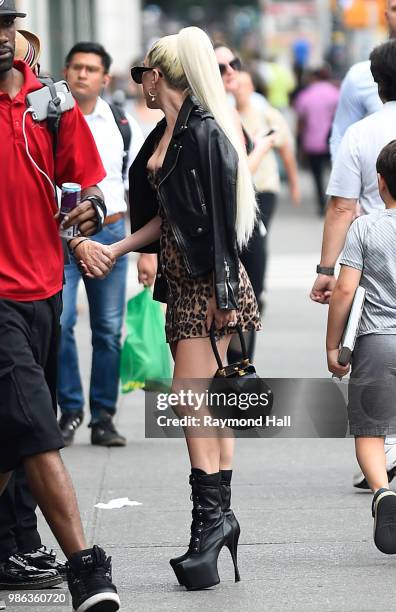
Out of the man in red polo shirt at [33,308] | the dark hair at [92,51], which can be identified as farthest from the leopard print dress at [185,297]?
the dark hair at [92,51]

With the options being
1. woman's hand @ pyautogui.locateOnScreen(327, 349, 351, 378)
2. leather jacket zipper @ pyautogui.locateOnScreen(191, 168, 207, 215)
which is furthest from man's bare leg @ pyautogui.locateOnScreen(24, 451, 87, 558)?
woman's hand @ pyautogui.locateOnScreen(327, 349, 351, 378)

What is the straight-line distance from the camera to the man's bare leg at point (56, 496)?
15.0 feet

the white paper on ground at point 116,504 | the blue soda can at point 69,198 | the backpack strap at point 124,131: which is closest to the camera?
the blue soda can at point 69,198

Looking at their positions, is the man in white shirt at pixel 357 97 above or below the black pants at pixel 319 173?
above

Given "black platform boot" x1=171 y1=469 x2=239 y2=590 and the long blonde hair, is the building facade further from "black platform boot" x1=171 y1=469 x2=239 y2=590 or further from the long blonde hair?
"black platform boot" x1=171 y1=469 x2=239 y2=590

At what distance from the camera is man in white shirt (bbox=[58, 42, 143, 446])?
24.6 feet

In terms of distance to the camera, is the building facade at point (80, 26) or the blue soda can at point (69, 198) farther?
the building facade at point (80, 26)

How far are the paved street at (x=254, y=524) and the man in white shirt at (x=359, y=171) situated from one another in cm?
56

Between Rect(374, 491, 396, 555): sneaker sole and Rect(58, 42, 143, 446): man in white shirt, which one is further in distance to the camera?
Rect(58, 42, 143, 446): man in white shirt

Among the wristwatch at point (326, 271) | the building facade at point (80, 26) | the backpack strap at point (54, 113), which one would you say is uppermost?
the backpack strap at point (54, 113)

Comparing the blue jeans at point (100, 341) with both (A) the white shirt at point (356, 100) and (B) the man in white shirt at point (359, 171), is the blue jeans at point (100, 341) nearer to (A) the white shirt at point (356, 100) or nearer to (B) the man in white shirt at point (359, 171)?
(A) the white shirt at point (356, 100)

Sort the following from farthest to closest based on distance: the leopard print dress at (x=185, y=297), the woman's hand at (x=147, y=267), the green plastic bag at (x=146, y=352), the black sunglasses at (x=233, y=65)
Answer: the black sunglasses at (x=233, y=65)
the green plastic bag at (x=146, y=352)
the woman's hand at (x=147, y=267)
the leopard print dress at (x=185, y=297)

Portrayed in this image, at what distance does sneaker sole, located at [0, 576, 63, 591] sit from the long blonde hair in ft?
4.45

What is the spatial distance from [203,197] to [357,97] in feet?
7.81
